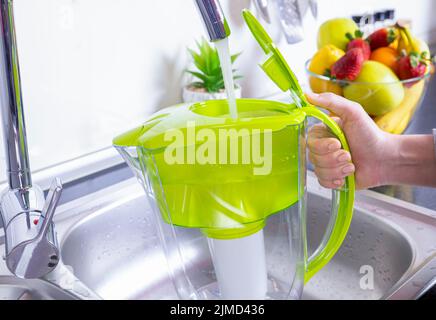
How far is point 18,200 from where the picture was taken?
55 cm

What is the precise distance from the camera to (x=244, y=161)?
48 centimetres

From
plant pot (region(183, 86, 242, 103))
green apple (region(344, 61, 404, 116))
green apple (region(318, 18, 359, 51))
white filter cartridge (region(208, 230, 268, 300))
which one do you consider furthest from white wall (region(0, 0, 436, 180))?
white filter cartridge (region(208, 230, 268, 300))

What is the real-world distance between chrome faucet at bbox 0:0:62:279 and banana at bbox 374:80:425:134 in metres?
0.59

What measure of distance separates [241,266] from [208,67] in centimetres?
49

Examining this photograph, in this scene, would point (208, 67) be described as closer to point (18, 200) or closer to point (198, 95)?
point (198, 95)

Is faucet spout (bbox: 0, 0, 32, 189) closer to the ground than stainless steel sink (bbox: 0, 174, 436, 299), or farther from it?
farther from it

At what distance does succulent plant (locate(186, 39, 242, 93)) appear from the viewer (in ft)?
3.03

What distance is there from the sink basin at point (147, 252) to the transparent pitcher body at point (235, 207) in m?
0.18

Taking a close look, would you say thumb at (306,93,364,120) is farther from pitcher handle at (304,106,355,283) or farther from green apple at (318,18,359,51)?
green apple at (318,18,359,51)

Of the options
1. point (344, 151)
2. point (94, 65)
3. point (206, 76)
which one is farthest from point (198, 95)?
point (344, 151)

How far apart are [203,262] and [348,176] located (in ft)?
0.60
